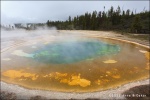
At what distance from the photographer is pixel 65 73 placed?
20.1 meters

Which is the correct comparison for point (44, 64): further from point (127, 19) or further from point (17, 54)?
point (127, 19)

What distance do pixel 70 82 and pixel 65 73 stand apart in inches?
99.5

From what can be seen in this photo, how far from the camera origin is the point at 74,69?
21203mm

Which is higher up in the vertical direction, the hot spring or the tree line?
the tree line

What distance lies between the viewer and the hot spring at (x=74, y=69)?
57.0ft

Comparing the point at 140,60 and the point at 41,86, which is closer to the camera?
the point at 41,86

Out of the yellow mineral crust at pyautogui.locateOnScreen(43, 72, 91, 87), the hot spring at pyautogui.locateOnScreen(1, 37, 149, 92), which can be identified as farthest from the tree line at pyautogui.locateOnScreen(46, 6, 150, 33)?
the yellow mineral crust at pyautogui.locateOnScreen(43, 72, 91, 87)

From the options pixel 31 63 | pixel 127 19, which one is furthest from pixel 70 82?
pixel 127 19

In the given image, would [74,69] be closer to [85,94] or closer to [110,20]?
[85,94]

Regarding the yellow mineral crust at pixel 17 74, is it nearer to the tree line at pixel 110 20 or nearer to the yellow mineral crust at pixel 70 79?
the yellow mineral crust at pixel 70 79

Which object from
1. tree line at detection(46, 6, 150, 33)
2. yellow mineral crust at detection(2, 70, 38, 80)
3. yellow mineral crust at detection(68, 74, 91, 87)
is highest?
tree line at detection(46, 6, 150, 33)

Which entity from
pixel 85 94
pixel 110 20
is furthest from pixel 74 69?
pixel 110 20

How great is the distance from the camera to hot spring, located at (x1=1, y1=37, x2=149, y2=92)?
17372mm

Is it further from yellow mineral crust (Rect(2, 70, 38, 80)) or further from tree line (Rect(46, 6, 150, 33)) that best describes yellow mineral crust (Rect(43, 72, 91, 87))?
tree line (Rect(46, 6, 150, 33))
